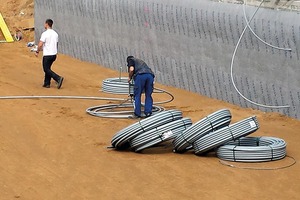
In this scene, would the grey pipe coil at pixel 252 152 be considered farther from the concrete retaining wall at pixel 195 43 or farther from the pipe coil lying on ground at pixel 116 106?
the pipe coil lying on ground at pixel 116 106

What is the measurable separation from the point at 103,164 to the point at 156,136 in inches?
43.1

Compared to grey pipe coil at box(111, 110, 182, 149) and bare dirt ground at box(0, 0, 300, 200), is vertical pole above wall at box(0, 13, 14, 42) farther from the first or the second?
grey pipe coil at box(111, 110, 182, 149)

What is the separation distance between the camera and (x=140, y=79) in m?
15.6

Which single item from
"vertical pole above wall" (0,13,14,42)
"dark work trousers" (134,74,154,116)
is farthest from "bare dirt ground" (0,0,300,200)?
"vertical pole above wall" (0,13,14,42)

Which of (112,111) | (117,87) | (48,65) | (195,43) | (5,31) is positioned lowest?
(112,111)

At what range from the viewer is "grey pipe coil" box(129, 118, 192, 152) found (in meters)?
12.7

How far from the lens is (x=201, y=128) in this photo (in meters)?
12.5

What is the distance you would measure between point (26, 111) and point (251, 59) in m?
5.19

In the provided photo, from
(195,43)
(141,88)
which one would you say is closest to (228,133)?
(141,88)

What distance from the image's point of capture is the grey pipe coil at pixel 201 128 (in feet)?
40.9

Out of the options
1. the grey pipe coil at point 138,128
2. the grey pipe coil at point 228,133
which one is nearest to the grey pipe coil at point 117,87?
the grey pipe coil at point 138,128

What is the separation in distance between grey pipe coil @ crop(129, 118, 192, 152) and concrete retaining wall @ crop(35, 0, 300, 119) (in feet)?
13.0

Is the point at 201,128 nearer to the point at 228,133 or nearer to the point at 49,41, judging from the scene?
the point at 228,133

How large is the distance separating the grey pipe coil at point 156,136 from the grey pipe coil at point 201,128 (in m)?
0.17
